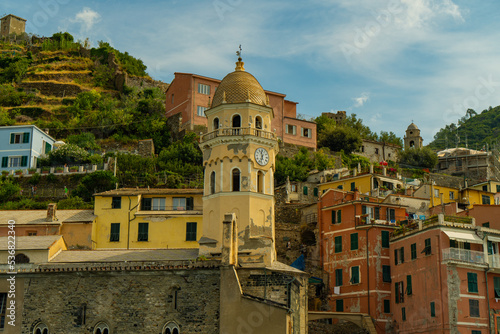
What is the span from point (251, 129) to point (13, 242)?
689 inches

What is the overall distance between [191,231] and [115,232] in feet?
21.6

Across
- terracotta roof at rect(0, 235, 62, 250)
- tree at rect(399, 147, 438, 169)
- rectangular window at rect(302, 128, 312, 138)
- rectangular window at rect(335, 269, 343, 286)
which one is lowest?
rectangular window at rect(335, 269, 343, 286)

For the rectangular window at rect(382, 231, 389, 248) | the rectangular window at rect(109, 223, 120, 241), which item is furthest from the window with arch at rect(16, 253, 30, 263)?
the rectangular window at rect(382, 231, 389, 248)

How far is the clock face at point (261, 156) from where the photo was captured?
44469 mm

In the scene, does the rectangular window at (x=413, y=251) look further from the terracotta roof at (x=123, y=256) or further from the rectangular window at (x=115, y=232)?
the rectangular window at (x=115, y=232)

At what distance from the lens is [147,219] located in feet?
183

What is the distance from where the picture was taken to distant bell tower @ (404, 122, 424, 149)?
112 m

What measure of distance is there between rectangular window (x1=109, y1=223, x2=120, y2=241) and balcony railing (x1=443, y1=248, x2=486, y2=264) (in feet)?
87.0

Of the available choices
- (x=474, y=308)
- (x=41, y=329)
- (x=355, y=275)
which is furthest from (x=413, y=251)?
(x=41, y=329)

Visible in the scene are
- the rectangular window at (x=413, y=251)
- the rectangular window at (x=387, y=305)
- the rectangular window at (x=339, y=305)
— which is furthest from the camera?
the rectangular window at (x=339, y=305)

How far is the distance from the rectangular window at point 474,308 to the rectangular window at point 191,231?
868 inches

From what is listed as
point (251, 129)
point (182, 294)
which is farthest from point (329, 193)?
point (182, 294)

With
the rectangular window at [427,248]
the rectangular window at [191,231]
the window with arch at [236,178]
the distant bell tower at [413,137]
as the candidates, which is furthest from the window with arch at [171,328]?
the distant bell tower at [413,137]

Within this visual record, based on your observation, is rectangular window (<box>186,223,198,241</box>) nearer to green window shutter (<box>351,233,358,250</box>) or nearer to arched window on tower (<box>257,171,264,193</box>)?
arched window on tower (<box>257,171,264,193</box>)
